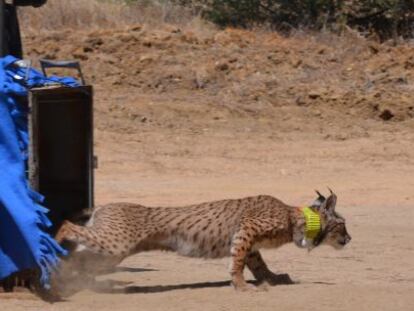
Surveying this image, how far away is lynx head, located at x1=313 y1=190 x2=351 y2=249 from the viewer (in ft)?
35.2

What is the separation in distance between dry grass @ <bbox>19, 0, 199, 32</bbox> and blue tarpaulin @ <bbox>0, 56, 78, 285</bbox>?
1492cm

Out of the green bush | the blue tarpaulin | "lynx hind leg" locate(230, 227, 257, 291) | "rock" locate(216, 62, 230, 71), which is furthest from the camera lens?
the green bush

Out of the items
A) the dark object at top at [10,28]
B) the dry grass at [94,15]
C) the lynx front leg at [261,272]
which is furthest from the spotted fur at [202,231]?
the dry grass at [94,15]

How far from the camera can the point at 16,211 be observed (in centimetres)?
899

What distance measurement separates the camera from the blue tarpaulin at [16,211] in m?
9.01

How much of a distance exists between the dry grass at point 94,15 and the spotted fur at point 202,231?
1418 cm

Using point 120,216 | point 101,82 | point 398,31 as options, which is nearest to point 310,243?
point 120,216

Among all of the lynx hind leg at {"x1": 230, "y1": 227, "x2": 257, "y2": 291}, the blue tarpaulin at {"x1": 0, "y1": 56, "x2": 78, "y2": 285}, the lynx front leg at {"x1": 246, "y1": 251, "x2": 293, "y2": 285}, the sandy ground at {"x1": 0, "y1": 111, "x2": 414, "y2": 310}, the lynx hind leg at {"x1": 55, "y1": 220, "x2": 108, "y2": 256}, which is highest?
the blue tarpaulin at {"x1": 0, "y1": 56, "x2": 78, "y2": 285}

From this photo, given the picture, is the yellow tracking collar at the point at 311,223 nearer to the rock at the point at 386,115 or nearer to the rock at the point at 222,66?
the rock at the point at 386,115

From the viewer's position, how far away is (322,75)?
22.1 m

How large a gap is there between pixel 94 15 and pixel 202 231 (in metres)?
15.7

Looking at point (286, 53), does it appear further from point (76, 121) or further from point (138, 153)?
point (76, 121)

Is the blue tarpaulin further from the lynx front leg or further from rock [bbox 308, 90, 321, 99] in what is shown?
rock [bbox 308, 90, 321, 99]

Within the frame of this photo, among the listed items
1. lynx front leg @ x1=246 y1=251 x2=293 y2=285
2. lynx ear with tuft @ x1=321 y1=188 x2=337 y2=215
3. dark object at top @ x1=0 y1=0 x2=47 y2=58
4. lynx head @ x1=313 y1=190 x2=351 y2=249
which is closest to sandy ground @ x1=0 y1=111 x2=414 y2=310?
lynx front leg @ x1=246 y1=251 x2=293 y2=285
